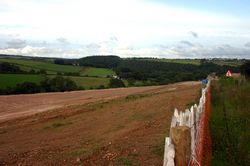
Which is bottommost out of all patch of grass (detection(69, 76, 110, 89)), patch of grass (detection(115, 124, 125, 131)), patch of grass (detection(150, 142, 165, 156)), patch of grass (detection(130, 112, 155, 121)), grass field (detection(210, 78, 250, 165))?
patch of grass (detection(69, 76, 110, 89))

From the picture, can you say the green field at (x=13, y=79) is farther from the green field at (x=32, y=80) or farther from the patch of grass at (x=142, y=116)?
the patch of grass at (x=142, y=116)

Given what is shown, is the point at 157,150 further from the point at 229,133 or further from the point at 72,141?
the point at 72,141

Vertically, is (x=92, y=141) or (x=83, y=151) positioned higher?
(x=83, y=151)

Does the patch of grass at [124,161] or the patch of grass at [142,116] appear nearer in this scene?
the patch of grass at [124,161]

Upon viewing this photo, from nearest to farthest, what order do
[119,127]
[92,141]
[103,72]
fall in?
[92,141], [119,127], [103,72]

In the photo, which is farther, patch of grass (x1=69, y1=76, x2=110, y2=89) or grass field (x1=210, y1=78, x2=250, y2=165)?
patch of grass (x1=69, y1=76, x2=110, y2=89)

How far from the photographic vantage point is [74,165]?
32.3 feet

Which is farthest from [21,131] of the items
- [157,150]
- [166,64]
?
[166,64]

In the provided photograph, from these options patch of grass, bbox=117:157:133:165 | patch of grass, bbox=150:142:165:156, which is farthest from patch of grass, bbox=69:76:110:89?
patch of grass, bbox=117:157:133:165

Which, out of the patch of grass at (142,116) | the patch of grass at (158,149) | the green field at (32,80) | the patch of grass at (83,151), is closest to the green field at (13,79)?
the green field at (32,80)

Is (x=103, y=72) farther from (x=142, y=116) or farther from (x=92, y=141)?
(x=92, y=141)

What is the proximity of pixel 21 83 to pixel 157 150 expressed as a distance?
5471cm

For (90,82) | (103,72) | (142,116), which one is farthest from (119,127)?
(103,72)

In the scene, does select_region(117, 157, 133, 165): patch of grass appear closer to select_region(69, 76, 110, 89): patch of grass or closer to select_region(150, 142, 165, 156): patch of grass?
select_region(150, 142, 165, 156): patch of grass
